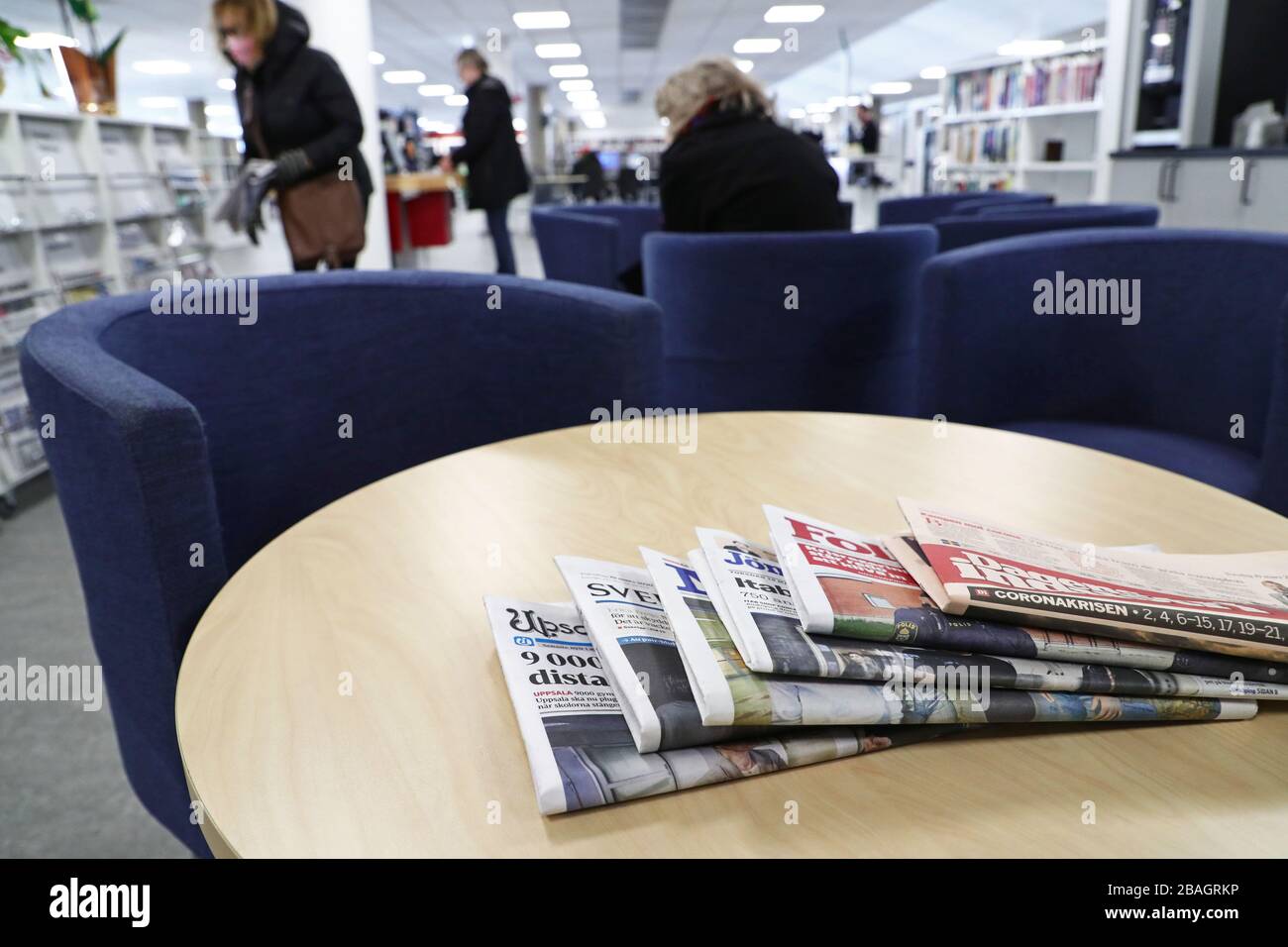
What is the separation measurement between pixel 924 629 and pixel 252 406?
3.56ft

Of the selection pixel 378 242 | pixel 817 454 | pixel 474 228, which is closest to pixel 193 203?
pixel 378 242

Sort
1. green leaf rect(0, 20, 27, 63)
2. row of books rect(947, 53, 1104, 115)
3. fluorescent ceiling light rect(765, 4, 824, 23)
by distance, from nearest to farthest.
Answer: green leaf rect(0, 20, 27, 63) < row of books rect(947, 53, 1104, 115) < fluorescent ceiling light rect(765, 4, 824, 23)

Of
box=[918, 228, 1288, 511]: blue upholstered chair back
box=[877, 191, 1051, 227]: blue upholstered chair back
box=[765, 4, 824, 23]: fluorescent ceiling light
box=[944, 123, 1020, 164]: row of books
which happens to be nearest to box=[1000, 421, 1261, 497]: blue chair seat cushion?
box=[918, 228, 1288, 511]: blue upholstered chair back

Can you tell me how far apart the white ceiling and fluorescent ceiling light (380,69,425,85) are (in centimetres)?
22

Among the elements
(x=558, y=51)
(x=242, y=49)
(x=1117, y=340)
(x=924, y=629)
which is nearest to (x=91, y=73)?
(x=242, y=49)

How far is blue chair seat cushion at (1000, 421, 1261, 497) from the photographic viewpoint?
168 centimetres

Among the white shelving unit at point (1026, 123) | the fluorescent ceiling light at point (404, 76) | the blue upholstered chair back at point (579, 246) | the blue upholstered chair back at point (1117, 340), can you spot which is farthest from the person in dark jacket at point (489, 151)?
the fluorescent ceiling light at point (404, 76)

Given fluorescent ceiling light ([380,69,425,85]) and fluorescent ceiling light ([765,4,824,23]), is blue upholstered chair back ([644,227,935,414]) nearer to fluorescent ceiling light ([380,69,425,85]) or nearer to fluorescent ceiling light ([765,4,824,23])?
fluorescent ceiling light ([765,4,824,23])

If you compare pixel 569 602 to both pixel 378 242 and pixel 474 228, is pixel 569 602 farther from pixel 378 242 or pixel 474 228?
pixel 474 228

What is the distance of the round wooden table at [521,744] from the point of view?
497 millimetres

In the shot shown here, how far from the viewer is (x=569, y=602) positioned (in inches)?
28.6

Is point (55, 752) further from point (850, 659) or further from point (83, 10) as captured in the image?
point (83, 10)

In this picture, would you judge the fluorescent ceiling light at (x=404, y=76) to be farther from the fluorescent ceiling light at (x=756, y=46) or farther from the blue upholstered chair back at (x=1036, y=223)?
the blue upholstered chair back at (x=1036, y=223)

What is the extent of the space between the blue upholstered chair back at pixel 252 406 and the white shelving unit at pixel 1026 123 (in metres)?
5.36
